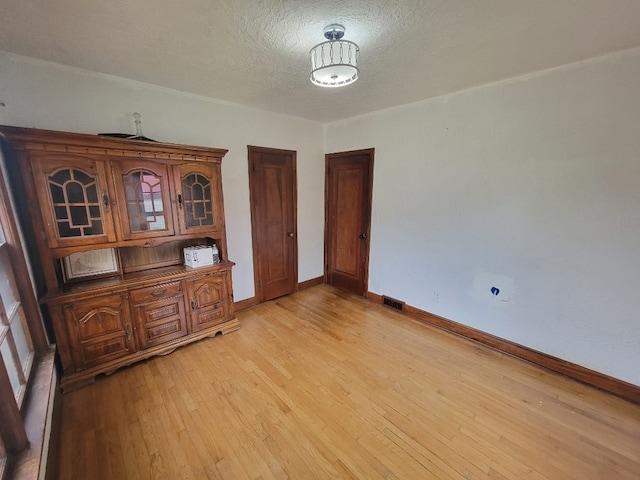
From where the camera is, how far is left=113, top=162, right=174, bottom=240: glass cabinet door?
6.86ft

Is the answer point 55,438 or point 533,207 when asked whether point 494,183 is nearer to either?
point 533,207

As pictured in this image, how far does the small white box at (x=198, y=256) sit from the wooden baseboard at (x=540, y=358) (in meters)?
2.39

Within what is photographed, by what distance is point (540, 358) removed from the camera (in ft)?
7.60

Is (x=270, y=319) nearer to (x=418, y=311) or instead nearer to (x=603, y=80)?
(x=418, y=311)

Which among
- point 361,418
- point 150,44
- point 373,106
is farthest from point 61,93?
point 361,418

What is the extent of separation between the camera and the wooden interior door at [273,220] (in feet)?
10.8

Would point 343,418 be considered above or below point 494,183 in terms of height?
below

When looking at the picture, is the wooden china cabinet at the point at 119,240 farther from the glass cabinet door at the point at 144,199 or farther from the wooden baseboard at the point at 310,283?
the wooden baseboard at the point at 310,283

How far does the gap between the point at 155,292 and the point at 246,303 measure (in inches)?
48.9

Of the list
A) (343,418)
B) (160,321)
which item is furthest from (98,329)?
(343,418)

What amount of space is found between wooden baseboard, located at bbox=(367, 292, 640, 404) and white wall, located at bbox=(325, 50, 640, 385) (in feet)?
0.20

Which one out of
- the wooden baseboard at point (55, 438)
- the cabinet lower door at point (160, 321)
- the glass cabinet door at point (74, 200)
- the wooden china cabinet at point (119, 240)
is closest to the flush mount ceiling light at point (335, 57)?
the wooden china cabinet at point (119, 240)

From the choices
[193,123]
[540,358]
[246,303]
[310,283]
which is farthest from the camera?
[310,283]

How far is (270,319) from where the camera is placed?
10.2ft
